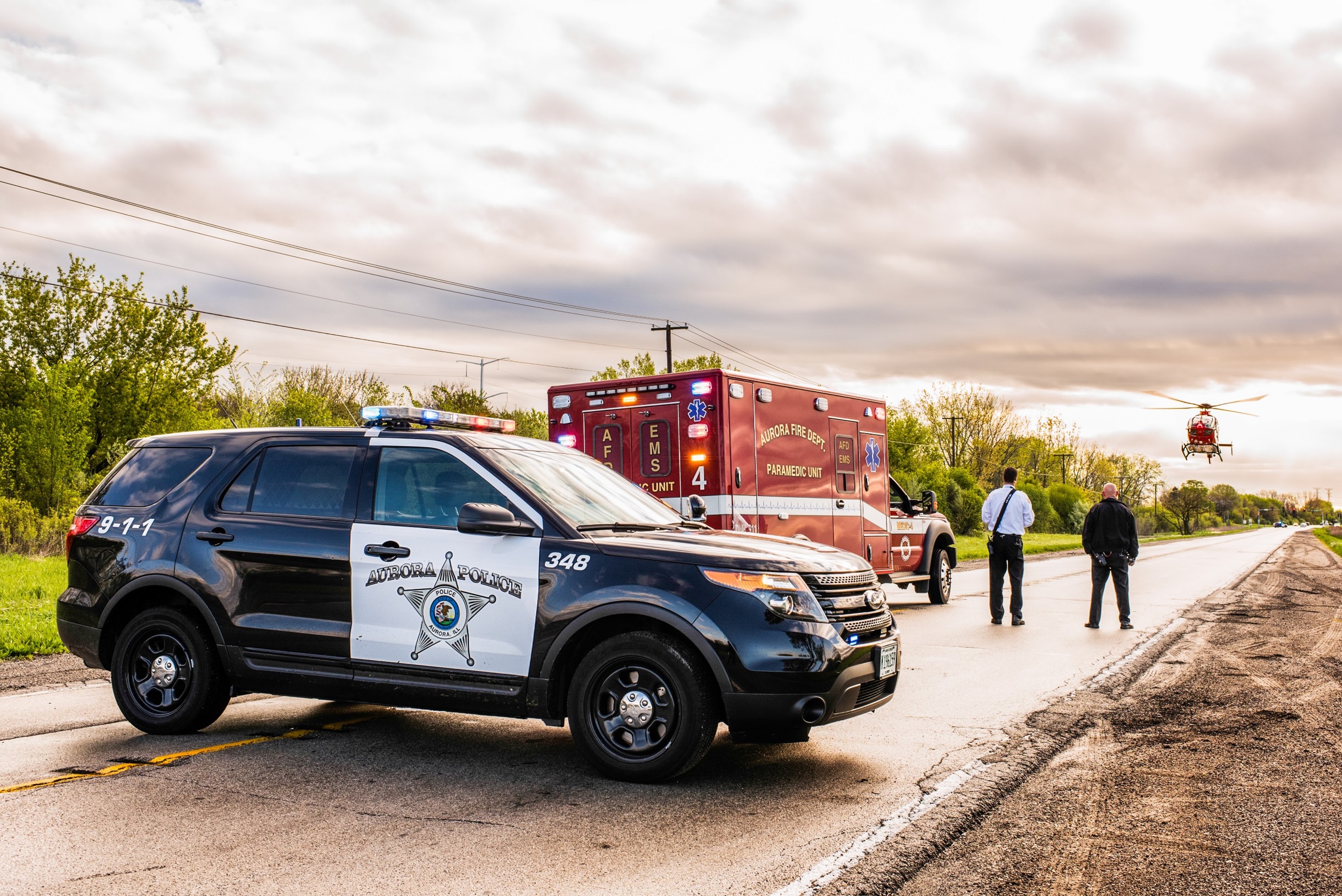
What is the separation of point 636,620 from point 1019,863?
215 cm

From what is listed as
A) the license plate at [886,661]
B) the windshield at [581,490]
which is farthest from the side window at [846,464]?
the license plate at [886,661]

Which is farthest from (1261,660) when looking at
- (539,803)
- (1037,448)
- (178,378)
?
(1037,448)

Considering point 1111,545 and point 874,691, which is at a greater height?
point 1111,545

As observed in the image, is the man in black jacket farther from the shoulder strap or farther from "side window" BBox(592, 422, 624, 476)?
"side window" BBox(592, 422, 624, 476)

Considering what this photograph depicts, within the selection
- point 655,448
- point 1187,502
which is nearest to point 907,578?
point 655,448

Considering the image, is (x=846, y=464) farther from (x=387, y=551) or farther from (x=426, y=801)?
(x=426, y=801)

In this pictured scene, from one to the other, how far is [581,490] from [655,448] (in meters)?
5.63

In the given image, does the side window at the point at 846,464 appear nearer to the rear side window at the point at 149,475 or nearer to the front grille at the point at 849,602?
the front grille at the point at 849,602

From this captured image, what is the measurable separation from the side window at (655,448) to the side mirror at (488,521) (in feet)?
20.4

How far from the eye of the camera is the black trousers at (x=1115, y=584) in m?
12.7

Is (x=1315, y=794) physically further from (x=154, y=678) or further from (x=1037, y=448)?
(x=1037, y=448)

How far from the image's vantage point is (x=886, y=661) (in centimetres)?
586

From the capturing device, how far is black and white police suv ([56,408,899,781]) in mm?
5363

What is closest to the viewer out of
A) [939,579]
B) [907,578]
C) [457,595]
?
[457,595]
